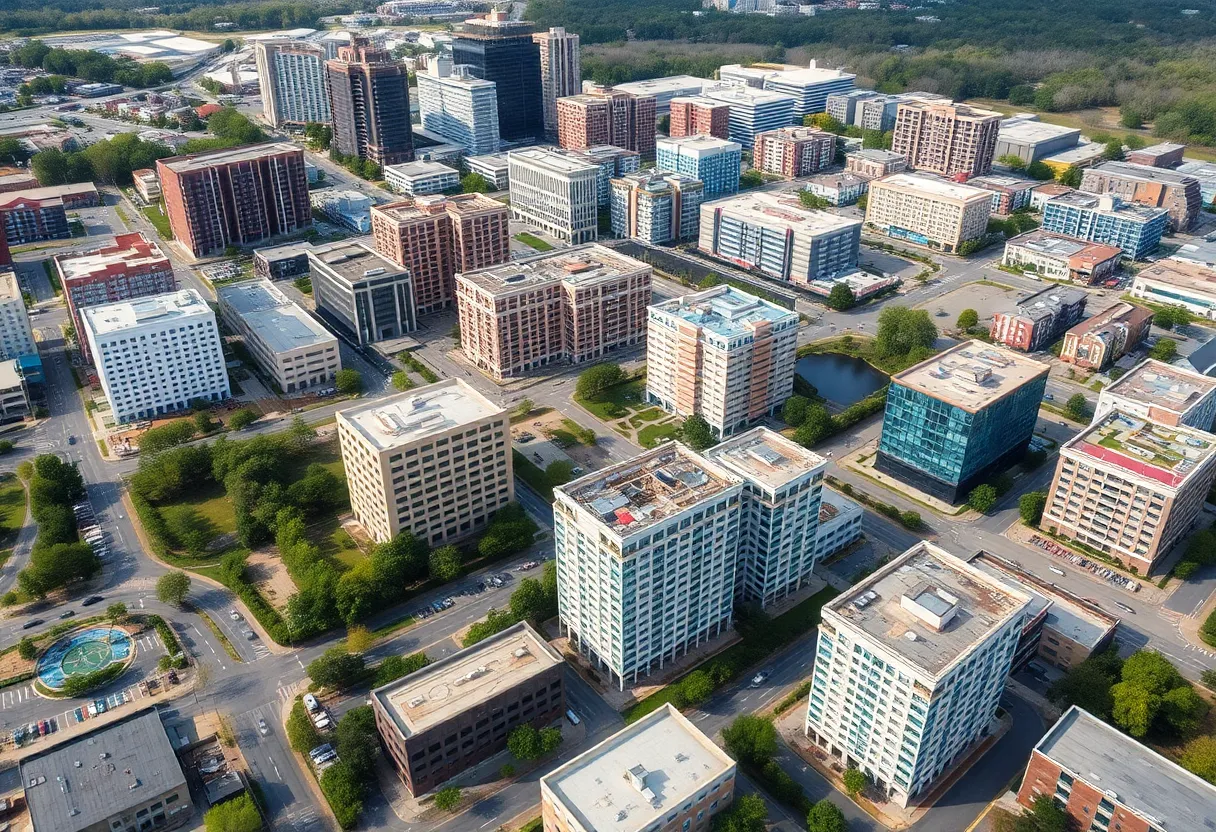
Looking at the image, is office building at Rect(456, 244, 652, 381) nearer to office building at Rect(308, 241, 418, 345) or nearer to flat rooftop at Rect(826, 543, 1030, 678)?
office building at Rect(308, 241, 418, 345)

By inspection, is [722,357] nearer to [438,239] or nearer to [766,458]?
[766,458]

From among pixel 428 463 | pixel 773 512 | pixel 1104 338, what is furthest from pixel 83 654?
pixel 1104 338

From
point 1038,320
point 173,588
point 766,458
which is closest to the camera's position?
point 766,458

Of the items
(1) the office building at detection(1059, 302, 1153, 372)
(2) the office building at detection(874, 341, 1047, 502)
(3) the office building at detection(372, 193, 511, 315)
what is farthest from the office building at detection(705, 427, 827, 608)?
(3) the office building at detection(372, 193, 511, 315)

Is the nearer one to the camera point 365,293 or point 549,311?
point 549,311

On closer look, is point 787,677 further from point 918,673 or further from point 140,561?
point 140,561
